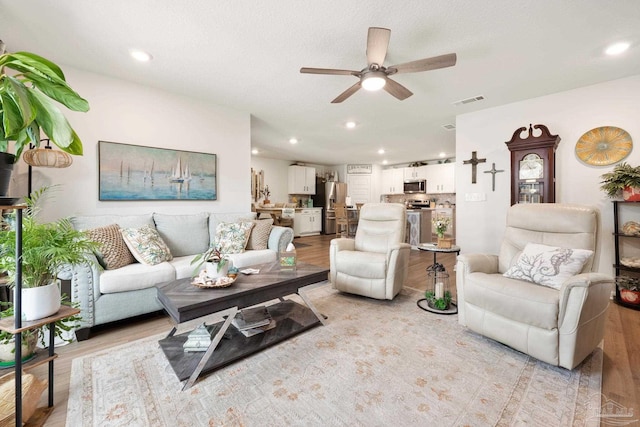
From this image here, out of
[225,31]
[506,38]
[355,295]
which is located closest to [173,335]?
[355,295]

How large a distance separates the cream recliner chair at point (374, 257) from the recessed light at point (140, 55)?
254 cm

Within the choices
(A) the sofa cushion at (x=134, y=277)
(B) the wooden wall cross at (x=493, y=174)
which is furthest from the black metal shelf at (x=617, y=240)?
(A) the sofa cushion at (x=134, y=277)

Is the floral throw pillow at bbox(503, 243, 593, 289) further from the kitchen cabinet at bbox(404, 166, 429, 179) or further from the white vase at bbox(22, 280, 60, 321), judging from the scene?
the kitchen cabinet at bbox(404, 166, 429, 179)

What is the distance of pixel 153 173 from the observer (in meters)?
3.10

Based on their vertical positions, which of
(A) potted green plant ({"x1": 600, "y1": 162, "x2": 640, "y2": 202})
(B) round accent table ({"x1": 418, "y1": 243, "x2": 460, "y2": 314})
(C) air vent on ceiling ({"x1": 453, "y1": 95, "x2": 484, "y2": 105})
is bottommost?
(B) round accent table ({"x1": 418, "y1": 243, "x2": 460, "y2": 314})

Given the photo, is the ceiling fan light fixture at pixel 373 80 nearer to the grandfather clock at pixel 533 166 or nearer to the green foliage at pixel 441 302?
the green foliage at pixel 441 302

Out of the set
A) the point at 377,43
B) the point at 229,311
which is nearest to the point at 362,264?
the point at 229,311

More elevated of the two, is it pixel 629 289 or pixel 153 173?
pixel 153 173

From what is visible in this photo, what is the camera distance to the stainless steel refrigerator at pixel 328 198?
27.0 feet

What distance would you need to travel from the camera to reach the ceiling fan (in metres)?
1.80

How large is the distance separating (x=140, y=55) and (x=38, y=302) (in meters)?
2.18

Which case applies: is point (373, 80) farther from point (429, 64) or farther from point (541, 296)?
point (541, 296)

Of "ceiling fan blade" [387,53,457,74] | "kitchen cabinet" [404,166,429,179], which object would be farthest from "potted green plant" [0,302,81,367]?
"kitchen cabinet" [404,166,429,179]

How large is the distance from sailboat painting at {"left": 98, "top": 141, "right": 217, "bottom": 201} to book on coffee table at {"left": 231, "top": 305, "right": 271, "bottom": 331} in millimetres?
1907
